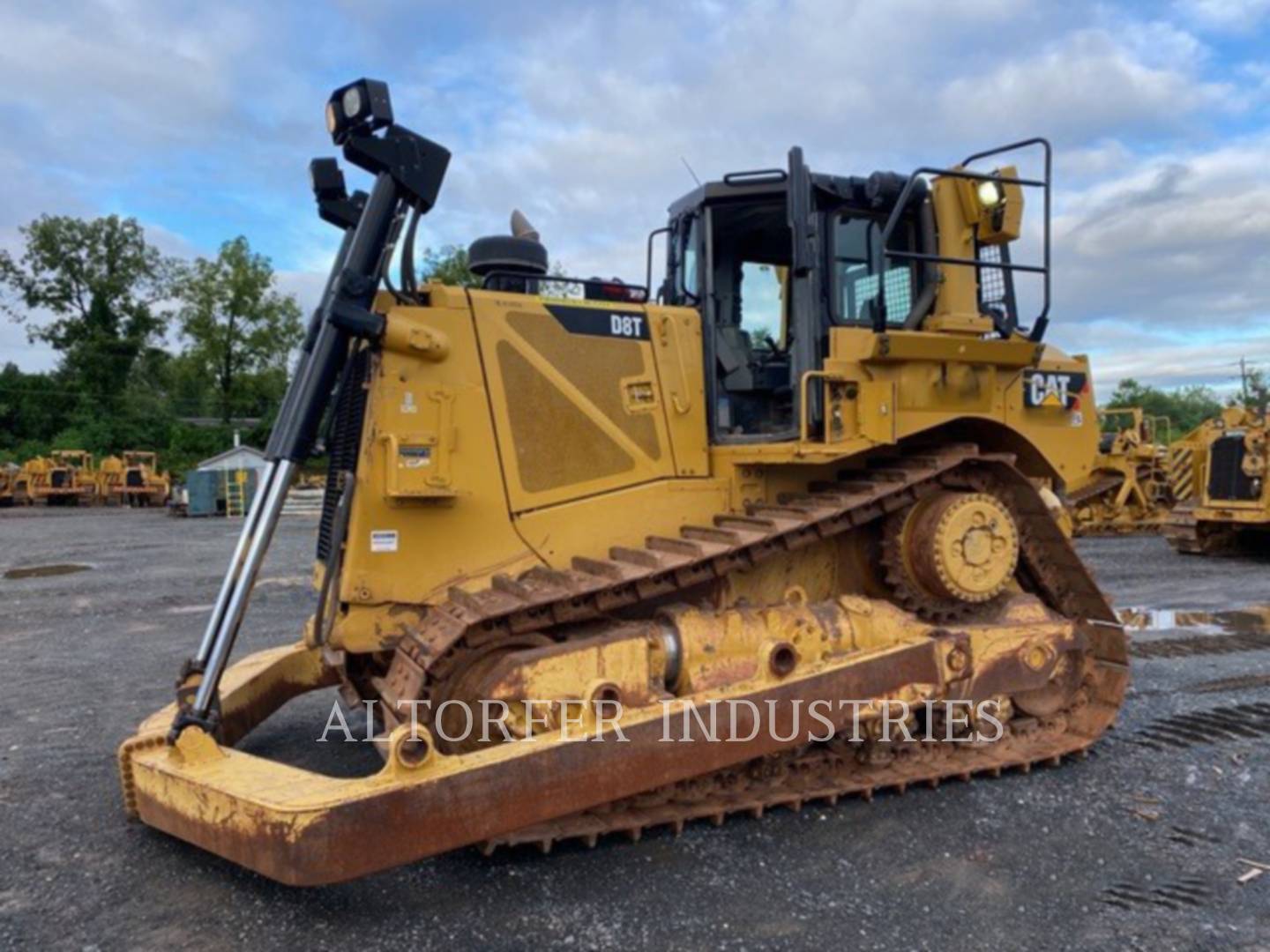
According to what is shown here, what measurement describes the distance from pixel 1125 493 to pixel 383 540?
17789mm

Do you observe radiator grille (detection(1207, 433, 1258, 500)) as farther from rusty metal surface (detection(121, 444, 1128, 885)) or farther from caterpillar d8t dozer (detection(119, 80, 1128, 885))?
rusty metal surface (detection(121, 444, 1128, 885))

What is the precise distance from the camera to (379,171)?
4098 millimetres

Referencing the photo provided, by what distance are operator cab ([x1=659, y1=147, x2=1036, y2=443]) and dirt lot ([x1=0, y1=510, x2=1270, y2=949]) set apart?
202cm

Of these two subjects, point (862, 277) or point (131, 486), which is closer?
point (862, 277)

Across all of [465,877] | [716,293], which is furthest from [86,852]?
[716,293]

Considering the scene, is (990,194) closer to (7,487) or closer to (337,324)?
(337,324)

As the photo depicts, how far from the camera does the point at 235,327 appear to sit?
54.2m

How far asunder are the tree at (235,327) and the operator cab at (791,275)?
52674 mm

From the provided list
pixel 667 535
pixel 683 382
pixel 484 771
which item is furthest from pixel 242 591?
pixel 683 382

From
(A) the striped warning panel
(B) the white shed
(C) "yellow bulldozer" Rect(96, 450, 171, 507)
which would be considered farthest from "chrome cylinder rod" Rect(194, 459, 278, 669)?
(C) "yellow bulldozer" Rect(96, 450, 171, 507)

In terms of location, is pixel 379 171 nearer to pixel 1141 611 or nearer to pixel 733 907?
pixel 733 907

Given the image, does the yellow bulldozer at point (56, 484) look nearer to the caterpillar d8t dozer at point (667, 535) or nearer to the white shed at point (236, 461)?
the white shed at point (236, 461)

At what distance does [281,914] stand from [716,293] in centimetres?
356

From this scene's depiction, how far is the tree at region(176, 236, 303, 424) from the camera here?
2109 inches
